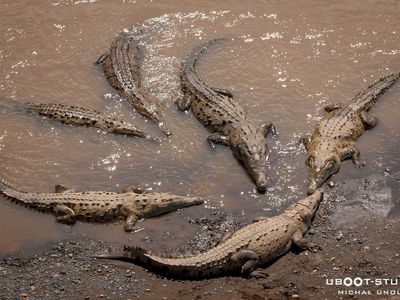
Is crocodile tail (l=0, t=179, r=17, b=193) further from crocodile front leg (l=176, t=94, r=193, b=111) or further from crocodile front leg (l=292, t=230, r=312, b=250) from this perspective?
crocodile front leg (l=292, t=230, r=312, b=250)

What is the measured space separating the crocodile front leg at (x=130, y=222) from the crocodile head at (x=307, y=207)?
7.68 feet

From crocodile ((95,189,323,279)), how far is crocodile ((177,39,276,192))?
93 cm

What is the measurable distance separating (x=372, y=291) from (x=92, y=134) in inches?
212

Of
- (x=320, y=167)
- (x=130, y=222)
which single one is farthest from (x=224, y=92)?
(x=130, y=222)

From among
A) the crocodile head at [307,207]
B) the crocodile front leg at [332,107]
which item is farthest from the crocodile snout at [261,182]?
the crocodile front leg at [332,107]

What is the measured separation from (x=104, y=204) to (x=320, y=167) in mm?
3475

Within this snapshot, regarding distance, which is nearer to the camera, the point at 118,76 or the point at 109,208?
the point at 109,208

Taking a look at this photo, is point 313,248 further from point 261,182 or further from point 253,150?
point 253,150

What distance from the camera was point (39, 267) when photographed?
7.77 meters

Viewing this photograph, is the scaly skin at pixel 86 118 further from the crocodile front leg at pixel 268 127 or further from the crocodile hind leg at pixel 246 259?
the crocodile hind leg at pixel 246 259

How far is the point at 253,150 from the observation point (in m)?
9.06

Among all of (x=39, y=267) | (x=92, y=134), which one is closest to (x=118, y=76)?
(x=92, y=134)

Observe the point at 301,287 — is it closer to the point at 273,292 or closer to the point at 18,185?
the point at 273,292

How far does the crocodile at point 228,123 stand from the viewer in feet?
29.5
